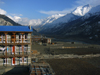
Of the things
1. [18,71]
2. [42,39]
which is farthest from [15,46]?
[42,39]

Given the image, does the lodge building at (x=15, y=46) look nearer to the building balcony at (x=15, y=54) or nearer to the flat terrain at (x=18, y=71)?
the building balcony at (x=15, y=54)

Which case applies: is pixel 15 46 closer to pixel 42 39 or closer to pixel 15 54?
pixel 15 54

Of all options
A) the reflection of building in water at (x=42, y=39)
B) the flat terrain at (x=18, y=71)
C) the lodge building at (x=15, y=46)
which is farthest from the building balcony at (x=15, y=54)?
the reflection of building in water at (x=42, y=39)

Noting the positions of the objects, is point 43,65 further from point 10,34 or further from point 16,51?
point 10,34

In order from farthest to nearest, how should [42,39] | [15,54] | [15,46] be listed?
1. [42,39]
2. [15,46]
3. [15,54]

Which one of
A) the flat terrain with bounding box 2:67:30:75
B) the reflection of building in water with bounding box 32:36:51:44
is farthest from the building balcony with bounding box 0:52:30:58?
the reflection of building in water with bounding box 32:36:51:44

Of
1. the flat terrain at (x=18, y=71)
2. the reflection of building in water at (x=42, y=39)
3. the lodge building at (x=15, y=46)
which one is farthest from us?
the reflection of building in water at (x=42, y=39)

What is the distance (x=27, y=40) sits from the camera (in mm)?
22906

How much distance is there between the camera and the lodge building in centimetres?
2195

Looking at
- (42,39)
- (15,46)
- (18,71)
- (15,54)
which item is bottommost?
(18,71)

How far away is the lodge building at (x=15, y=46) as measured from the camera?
22.0 meters

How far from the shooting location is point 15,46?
73.9 feet

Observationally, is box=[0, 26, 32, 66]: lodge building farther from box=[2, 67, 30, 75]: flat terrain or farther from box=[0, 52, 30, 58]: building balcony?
box=[2, 67, 30, 75]: flat terrain

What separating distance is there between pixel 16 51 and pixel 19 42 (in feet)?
5.78
